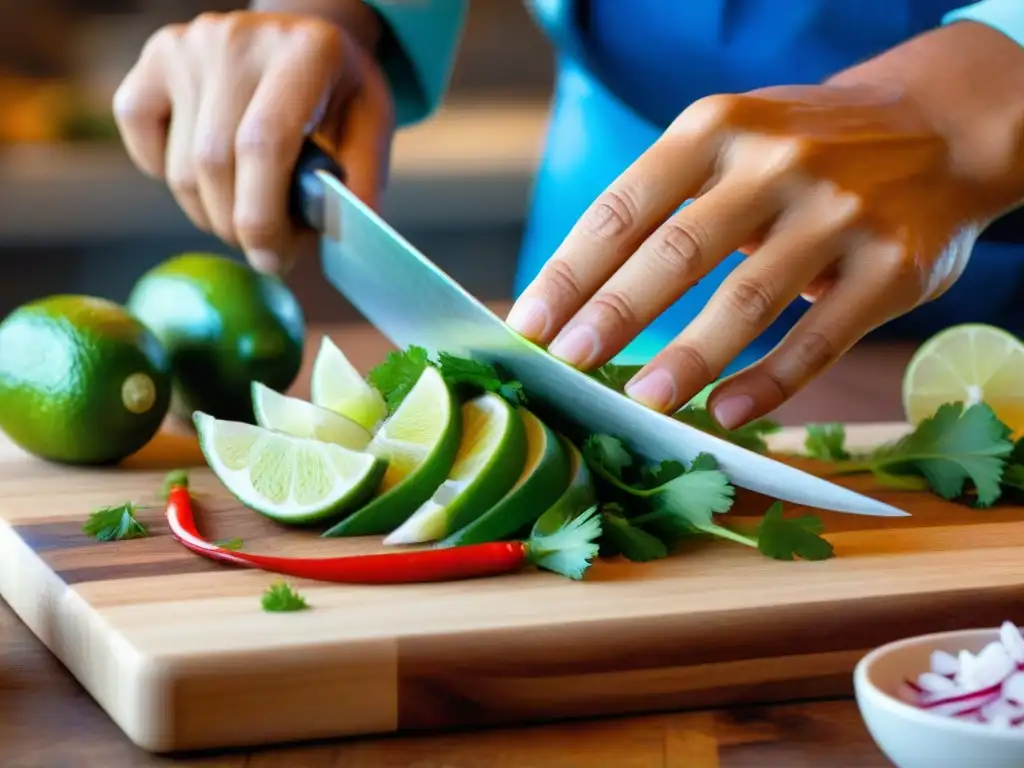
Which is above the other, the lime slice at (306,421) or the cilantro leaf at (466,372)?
the cilantro leaf at (466,372)

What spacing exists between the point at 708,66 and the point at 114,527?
45.1 inches

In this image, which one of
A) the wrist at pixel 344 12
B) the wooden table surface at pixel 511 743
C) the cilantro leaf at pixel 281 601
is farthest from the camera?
the wrist at pixel 344 12

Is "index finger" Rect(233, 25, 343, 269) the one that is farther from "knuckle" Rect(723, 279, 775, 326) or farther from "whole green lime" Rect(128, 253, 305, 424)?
"knuckle" Rect(723, 279, 775, 326)

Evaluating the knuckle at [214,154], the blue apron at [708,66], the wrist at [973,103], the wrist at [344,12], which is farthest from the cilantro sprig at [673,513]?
the wrist at [344,12]

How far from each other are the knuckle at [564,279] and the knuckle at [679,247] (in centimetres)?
8

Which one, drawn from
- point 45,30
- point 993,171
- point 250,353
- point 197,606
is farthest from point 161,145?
point 45,30

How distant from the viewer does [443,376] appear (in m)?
1.49

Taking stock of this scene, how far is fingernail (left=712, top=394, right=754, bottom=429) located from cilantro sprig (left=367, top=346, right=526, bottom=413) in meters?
0.21

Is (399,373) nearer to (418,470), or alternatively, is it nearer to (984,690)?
(418,470)

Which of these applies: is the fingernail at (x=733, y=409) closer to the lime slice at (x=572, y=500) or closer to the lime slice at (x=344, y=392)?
the lime slice at (x=572, y=500)

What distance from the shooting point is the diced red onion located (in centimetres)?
96

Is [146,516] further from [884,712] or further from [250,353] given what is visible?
[884,712]

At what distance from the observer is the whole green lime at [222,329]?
1810 mm

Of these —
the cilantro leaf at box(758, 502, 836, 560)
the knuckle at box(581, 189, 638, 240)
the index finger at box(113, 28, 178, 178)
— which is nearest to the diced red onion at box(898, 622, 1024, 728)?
the cilantro leaf at box(758, 502, 836, 560)
